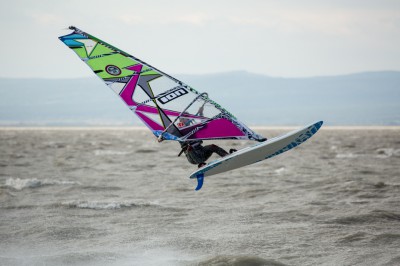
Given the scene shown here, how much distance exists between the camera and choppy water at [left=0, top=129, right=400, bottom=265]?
45.7 ft

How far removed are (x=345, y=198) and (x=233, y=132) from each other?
535 inches

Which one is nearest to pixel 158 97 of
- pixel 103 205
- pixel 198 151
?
pixel 198 151

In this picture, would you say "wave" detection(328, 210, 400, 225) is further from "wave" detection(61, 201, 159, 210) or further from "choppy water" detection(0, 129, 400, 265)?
"wave" detection(61, 201, 159, 210)

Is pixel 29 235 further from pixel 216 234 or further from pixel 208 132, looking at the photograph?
pixel 208 132

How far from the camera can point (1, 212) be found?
772 inches

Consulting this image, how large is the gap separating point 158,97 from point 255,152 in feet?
6.38

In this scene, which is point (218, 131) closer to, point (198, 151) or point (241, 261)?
point (198, 151)

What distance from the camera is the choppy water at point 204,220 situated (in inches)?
548

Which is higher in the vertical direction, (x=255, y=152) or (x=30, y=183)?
(x=255, y=152)

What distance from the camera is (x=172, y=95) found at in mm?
9477

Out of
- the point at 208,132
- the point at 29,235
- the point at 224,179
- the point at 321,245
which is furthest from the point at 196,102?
the point at 224,179

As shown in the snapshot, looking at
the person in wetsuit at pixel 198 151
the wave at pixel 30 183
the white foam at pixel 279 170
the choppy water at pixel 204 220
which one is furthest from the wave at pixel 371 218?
the wave at pixel 30 183

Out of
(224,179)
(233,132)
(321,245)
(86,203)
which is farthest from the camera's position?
(224,179)

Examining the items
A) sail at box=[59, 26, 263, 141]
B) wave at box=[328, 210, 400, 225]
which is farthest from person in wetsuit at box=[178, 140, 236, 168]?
wave at box=[328, 210, 400, 225]
